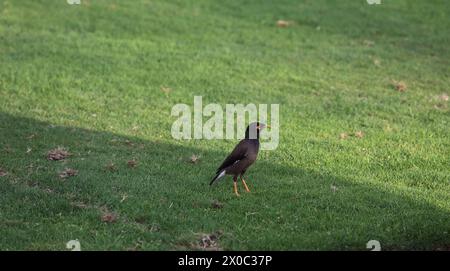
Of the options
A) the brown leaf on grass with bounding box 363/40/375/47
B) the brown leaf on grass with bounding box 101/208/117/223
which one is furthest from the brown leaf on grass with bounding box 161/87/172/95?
the brown leaf on grass with bounding box 363/40/375/47

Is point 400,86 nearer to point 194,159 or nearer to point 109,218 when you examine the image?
point 194,159

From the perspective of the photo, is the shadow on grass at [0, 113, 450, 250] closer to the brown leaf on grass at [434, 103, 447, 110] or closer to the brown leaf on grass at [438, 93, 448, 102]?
the brown leaf on grass at [434, 103, 447, 110]

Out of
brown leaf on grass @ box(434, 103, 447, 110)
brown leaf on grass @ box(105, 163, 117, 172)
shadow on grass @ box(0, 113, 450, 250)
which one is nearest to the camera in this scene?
shadow on grass @ box(0, 113, 450, 250)

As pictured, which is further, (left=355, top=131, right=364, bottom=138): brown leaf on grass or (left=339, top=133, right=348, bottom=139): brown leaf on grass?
(left=355, top=131, right=364, bottom=138): brown leaf on grass

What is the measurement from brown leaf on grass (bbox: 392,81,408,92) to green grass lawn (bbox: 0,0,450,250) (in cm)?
11

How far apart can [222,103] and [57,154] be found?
5.46 meters

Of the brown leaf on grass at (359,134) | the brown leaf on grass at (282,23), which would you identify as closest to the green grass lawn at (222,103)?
the brown leaf on grass at (359,134)

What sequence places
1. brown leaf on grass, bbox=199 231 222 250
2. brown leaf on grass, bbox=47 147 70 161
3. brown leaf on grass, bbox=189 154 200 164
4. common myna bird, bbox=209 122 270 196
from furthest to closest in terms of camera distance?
1. brown leaf on grass, bbox=189 154 200 164
2. brown leaf on grass, bbox=47 147 70 161
3. common myna bird, bbox=209 122 270 196
4. brown leaf on grass, bbox=199 231 222 250

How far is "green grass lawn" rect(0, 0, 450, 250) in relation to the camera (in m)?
10.4

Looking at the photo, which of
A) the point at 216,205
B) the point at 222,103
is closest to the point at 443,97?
the point at 222,103

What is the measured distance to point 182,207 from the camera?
436 inches

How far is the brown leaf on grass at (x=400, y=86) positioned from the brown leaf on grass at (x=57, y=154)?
33.2 ft

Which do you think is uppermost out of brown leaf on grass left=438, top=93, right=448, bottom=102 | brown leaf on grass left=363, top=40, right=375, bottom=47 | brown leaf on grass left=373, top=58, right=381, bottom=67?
brown leaf on grass left=363, top=40, right=375, bottom=47

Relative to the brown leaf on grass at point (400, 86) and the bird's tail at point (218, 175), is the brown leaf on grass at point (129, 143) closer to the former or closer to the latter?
the bird's tail at point (218, 175)
